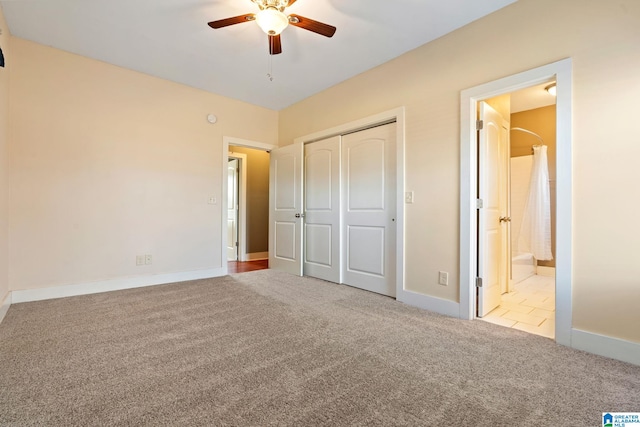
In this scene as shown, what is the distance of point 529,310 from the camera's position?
2.70m

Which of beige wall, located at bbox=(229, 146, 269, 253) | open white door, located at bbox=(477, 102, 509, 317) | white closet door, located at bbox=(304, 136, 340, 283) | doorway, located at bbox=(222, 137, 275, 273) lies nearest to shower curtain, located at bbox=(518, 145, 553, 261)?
open white door, located at bbox=(477, 102, 509, 317)

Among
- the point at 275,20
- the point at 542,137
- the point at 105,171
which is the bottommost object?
the point at 105,171

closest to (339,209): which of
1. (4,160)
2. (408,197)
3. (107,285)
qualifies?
(408,197)

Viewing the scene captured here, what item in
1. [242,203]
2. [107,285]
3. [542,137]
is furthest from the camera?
[242,203]

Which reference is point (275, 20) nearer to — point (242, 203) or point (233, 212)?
point (242, 203)

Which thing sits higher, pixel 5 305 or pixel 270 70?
pixel 270 70

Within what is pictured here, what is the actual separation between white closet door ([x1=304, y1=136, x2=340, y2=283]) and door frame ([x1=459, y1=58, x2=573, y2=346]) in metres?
1.62

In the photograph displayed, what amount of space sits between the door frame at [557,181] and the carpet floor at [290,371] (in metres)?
0.27

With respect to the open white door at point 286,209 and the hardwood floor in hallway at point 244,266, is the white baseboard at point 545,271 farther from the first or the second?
the hardwood floor in hallway at point 244,266

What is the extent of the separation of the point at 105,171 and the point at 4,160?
2.59 feet

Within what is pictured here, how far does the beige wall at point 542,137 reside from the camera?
4.21 meters

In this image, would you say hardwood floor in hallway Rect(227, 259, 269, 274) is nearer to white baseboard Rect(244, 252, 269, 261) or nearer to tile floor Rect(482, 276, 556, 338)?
white baseboard Rect(244, 252, 269, 261)

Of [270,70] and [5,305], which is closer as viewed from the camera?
[5,305]

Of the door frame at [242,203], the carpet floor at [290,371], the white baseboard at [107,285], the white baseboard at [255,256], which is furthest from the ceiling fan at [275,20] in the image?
the white baseboard at [255,256]
